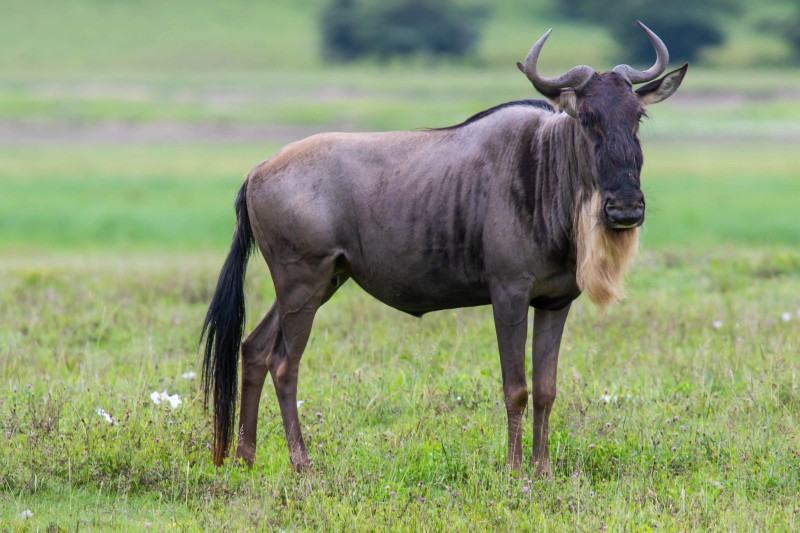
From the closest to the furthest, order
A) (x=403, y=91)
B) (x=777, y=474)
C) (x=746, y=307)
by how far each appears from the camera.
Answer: (x=777, y=474)
(x=746, y=307)
(x=403, y=91)

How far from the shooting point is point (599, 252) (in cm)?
577

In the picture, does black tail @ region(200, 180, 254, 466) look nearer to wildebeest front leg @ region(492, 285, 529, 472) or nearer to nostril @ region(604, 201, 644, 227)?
wildebeest front leg @ region(492, 285, 529, 472)

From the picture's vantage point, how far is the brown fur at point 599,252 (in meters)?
5.76

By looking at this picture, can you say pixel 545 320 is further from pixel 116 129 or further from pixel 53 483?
pixel 116 129

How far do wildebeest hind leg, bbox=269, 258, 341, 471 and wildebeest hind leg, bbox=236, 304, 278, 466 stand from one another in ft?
0.65

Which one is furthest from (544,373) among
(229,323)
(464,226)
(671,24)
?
(671,24)

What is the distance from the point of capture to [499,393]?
7277mm

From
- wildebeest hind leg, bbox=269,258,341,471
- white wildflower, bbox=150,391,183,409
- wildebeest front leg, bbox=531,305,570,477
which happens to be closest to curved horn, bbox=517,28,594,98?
wildebeest front leg, bbox=531,305,570,477

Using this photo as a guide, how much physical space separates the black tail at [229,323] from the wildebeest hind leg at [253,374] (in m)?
0.08

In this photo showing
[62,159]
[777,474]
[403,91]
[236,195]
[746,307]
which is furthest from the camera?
[403,91]

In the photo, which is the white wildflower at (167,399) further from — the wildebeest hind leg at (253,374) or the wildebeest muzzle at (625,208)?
the wildebeest muzzle at (625,208)

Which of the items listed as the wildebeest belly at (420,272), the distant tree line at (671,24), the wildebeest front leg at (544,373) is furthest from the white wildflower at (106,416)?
the distant tree line at (671,24)

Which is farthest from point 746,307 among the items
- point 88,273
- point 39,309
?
point 88,273

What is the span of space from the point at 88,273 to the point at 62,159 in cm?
1775
